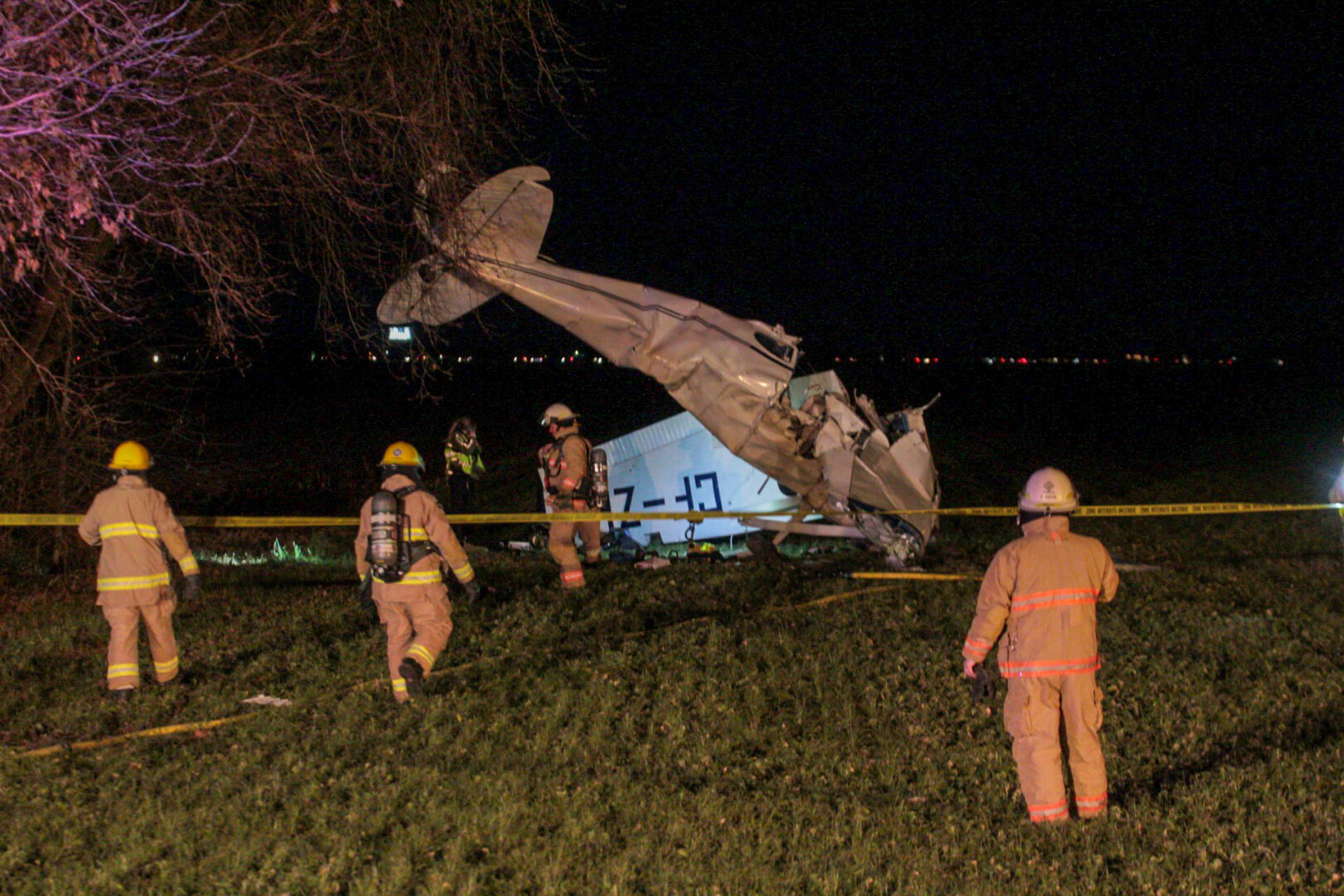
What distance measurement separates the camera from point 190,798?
570cm

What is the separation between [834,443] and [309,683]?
6297 mm

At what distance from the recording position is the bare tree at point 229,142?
255 inches

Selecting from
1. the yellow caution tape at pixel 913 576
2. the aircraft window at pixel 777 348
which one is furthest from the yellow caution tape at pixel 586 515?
the aircraft window at pixel 777 348

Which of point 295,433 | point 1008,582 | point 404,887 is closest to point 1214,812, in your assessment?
point 1008,582

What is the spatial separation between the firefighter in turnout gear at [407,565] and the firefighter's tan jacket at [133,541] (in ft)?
4.74

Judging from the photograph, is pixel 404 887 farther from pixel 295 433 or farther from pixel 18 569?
pixel 295 433

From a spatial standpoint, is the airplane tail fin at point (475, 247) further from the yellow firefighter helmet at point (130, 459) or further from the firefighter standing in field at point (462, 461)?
the yellow firefighter helmet at point (130, 459)

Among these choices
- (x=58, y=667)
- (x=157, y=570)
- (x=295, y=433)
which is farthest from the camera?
(x=295, y=433)

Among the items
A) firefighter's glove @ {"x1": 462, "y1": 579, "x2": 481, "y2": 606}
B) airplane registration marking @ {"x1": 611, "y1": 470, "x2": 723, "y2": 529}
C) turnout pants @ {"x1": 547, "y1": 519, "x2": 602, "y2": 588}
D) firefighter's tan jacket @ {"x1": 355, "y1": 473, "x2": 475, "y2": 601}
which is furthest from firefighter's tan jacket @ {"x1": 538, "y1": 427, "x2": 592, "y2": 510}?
firefighter's tan jacket @ {"x1": 355, "y1": 473, "x2": 475, "y2": 601}

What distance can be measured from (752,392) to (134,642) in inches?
255

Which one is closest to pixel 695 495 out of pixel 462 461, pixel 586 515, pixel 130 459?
→ pixel 462 461

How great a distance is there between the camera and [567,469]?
1116cm

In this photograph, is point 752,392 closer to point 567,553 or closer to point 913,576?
point 913,576

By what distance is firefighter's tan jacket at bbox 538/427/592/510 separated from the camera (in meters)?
11.2
